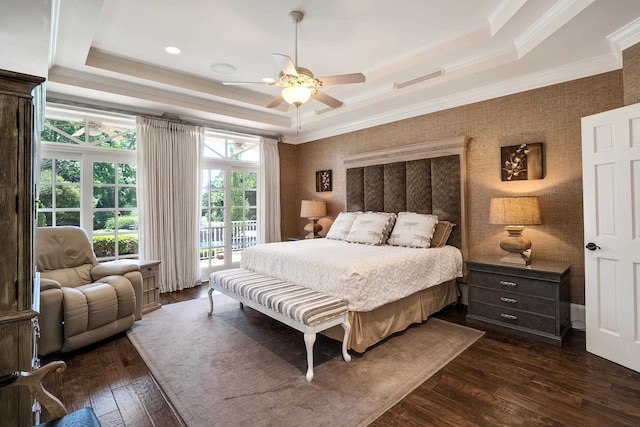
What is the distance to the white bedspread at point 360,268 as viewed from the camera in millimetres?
2525

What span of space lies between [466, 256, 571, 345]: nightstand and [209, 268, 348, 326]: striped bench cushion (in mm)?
1606

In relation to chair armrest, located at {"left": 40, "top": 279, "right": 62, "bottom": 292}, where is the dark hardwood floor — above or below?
below

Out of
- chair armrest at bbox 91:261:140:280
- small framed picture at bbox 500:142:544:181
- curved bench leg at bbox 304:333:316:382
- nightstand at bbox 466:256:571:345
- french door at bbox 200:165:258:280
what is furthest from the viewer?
french door at bbox 200:165:258:280

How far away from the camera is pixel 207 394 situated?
206cm

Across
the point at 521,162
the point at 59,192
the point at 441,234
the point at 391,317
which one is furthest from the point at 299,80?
the point at 59,192

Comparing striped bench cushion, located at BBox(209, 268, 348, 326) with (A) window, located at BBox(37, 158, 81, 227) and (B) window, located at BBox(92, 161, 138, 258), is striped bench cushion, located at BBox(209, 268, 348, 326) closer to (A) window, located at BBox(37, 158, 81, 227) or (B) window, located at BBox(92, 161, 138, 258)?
(B) window, located at BBox(92, 161, 138, 258)

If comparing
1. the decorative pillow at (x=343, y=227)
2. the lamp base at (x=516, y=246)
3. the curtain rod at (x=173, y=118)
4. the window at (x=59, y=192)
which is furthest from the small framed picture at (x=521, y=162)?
the window at (x=59, y=192)

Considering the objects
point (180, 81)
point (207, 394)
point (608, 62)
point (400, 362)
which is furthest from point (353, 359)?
point (180, 81)

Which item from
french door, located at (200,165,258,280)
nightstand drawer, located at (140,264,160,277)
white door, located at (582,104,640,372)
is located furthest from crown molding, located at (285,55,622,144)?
nightstand drawer, located at (140,264,160,277)

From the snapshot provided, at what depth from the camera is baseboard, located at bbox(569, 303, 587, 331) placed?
299 cm

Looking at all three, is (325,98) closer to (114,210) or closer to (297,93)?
(297,93)

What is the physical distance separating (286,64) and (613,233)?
2.88 m

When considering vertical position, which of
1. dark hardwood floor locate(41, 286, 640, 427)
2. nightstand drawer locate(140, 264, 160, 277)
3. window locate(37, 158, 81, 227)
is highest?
window locate(37, 158, 81, 227)

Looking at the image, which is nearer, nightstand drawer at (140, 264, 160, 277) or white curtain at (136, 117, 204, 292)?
nightstand drawer at (140, 264, 160, 277)
